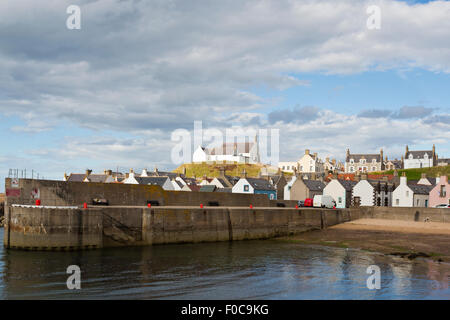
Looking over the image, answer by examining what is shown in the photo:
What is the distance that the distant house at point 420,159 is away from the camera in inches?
5335

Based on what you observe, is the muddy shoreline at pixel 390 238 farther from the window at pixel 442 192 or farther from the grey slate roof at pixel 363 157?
the grey slate roof at pixel 363 157

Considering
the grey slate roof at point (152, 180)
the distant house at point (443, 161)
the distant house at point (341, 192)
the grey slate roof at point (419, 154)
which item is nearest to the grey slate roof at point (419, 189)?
the distant house at point (341, 192)

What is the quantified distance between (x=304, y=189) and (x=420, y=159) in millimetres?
86418

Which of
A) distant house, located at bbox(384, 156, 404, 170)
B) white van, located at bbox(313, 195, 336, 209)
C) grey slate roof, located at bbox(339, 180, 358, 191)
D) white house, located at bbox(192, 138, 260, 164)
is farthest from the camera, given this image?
white house, located at bbox(192, 138, 260, 164)

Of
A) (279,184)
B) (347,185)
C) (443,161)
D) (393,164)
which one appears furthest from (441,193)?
(393,164)

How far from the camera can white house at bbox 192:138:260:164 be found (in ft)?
545

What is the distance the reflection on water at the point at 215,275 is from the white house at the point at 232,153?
441ft

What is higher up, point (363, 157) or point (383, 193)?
point (363, 157)

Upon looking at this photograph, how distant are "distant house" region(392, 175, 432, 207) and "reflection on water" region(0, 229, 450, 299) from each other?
28.2m

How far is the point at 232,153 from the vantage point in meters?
166

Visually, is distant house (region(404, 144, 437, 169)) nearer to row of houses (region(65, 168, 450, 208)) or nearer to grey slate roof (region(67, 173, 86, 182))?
row of houses (region(65, 168, 450, 208))

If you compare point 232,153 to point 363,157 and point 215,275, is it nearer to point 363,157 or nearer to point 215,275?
point 363,157

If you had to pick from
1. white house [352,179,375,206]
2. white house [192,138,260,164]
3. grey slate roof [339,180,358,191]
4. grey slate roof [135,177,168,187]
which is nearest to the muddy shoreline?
white house [352,179,375,206]
